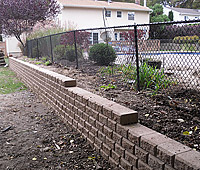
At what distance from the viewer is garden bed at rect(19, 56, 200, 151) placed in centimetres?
229

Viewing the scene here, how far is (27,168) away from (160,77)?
2.30 m

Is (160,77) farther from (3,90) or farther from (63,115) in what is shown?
(3,90)

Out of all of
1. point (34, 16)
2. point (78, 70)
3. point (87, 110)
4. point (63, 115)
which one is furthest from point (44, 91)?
point (34, 16)

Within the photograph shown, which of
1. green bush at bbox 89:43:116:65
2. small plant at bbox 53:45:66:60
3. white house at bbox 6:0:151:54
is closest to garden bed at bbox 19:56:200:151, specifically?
green bush at bbox 89:43:116:65

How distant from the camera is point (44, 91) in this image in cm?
541

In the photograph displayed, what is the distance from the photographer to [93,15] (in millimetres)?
22844

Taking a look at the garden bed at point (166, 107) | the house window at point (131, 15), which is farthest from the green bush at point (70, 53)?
the house window at point (131, 15)

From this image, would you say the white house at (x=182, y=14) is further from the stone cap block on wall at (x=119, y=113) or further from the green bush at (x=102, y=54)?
the stone cap block on wall at (x=119, y=113)

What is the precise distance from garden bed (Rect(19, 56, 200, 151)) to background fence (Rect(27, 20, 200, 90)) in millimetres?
169

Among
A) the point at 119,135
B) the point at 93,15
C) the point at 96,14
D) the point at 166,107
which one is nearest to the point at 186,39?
the point at 166,107

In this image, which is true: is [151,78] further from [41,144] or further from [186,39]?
[41,144]

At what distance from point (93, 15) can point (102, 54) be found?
18476mm

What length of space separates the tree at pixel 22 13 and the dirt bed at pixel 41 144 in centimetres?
974

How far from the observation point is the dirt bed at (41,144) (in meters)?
2.74
